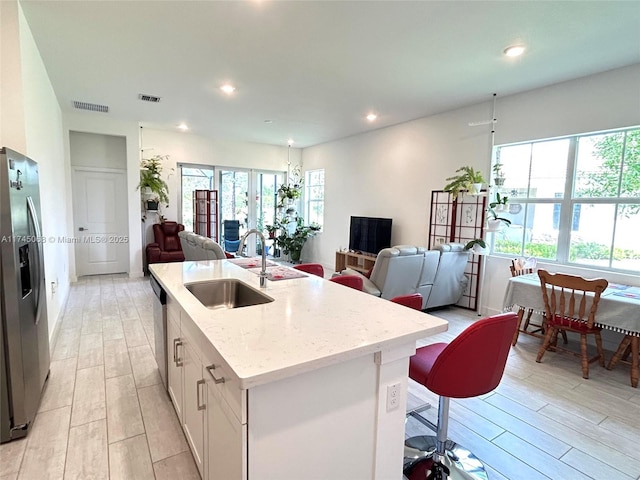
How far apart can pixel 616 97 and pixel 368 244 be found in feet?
12.5

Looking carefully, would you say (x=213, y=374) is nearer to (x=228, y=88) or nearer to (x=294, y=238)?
(x=228, y=88)

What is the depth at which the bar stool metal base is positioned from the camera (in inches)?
68.6

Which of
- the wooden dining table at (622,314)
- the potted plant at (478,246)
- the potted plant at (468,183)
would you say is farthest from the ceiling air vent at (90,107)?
the wooden dining table at (622,314)

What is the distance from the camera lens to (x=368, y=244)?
612 centimetres

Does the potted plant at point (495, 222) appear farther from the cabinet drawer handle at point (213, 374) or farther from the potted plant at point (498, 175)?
the cabinet drawer handle at point (213, 374)

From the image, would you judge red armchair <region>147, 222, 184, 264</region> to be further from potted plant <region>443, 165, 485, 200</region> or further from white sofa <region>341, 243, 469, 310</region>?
potted plant <region>443, 165, 485, 200</region>

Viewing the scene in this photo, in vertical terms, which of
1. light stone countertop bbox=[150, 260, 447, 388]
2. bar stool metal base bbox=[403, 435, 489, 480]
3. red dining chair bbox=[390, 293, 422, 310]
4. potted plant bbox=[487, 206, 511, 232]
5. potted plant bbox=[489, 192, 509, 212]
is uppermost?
potted plant bbox=[489, 192, 509, 212]

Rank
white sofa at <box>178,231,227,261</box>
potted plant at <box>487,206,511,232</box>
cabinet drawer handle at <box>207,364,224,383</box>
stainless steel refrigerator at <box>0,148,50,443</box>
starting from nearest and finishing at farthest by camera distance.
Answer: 1. cabinet drawer handle at <box>207,364,224,383</box>
2. stainless steel refrigerator at <box>0,148,50,443</box>
3. white sofa at <box>178,231,227,261</box>
4. potted plant at <box>487,206,511,232</box>

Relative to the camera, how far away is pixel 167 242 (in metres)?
6.45

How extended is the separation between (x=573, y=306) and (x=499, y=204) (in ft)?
5.35

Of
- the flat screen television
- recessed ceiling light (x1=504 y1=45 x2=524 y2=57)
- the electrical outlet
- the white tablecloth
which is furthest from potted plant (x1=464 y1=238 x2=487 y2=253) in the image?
the electrical outlet

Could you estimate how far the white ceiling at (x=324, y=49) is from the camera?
8.20 ft

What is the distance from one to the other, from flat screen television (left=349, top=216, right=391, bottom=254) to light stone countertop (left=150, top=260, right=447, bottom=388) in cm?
→ 388

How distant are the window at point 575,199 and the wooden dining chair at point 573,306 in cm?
96
